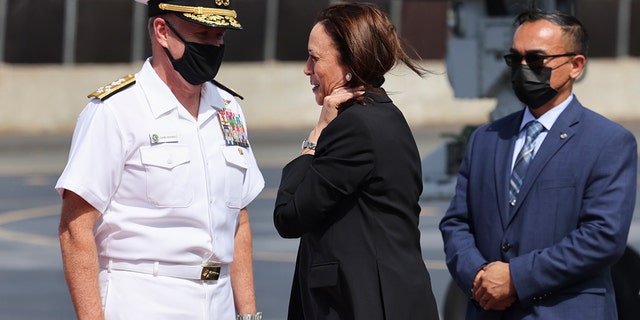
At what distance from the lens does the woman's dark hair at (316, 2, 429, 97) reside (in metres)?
3.87

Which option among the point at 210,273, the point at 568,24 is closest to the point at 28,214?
the point at 568,24

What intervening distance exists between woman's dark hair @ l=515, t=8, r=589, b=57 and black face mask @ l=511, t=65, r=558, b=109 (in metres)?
0.15

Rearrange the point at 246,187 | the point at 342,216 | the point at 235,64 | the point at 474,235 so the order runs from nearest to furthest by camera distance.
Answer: the point at 342,216, the point at 246,187, the point at 474,235, the point at 235,64

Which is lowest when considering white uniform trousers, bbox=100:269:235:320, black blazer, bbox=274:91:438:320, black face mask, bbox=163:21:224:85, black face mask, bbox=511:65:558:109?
white uniform trousers, bbox=100:269:235:320

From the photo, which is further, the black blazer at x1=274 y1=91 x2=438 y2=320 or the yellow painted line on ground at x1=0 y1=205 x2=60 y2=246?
the yellow painted line on ground at x1=0 y1=205 x2=60 y2=246

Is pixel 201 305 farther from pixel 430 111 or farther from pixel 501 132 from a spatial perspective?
pixel 430 111

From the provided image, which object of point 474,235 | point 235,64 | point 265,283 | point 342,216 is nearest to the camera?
point 342,216

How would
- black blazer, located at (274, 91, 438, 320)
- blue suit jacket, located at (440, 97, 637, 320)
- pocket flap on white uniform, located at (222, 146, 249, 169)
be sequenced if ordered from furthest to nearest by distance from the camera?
1. blue suit jacket, located at (440, 97, 637, 320)
2. pocket flap on white uniform, located at (222, 146, 249, 169)
3. black blazer, located at (274, 91, 438, 320)

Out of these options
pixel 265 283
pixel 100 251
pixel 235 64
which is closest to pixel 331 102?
pixel 100 251

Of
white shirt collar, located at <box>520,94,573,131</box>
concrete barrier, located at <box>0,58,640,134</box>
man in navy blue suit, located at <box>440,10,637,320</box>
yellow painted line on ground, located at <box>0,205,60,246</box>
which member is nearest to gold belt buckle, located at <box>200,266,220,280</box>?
man in navy blue suit, located at <box>440,10,637,320</box>

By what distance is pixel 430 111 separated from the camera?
2802 cm

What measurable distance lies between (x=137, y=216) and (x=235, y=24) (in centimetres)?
68

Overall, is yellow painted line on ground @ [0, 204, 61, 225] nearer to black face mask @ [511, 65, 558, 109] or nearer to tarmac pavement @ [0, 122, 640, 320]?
tarmac pavement @ [0, 122, 640, 320]

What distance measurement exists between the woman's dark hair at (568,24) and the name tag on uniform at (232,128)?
1.26 m
